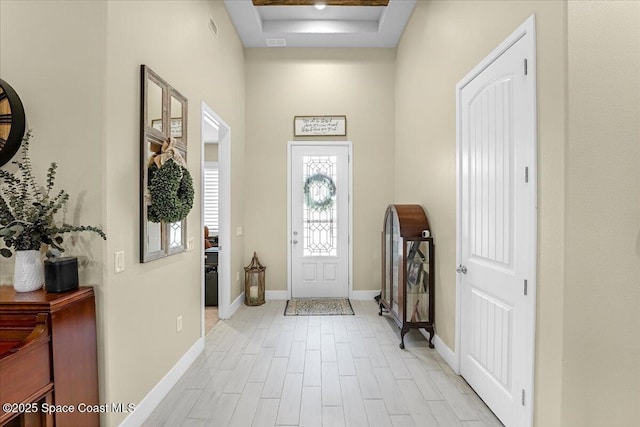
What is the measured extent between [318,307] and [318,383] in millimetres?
2063

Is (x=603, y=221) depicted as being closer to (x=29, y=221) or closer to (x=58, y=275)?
(x=58, y=275)

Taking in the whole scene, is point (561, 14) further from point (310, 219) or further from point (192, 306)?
point (310, 219)

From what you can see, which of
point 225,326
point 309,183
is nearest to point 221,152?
point 309,183

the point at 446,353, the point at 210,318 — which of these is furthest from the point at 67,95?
the point at 446,353

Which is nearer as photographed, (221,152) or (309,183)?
(221,152)

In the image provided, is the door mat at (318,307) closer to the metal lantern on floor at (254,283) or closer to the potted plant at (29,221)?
the metal lantern on floor at (254,283)

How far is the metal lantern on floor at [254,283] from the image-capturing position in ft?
16.1

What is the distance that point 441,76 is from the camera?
336 centimetres

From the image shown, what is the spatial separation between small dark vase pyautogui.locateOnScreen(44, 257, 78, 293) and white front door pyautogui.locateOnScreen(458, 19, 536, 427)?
237 centimetres

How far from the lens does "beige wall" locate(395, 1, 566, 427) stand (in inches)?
67.9

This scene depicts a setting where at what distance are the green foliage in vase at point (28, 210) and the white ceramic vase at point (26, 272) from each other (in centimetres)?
4

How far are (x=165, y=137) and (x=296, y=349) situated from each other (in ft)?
7.37

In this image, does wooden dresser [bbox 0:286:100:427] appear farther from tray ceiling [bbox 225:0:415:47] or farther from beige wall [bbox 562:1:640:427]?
tray ceiling [bbox 225:0:415:47]

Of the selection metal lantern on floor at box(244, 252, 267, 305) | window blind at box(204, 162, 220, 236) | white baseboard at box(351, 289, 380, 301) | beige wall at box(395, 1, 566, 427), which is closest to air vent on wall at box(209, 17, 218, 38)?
beige wall at box(395, 1, 566, 427)
